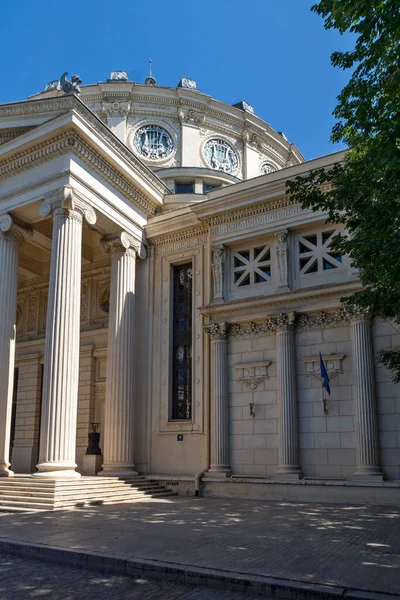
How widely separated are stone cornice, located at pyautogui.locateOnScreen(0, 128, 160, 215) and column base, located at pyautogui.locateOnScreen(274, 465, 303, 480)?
11.9 meters

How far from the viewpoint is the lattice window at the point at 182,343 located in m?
21.2

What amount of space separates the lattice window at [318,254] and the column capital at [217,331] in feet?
11.3

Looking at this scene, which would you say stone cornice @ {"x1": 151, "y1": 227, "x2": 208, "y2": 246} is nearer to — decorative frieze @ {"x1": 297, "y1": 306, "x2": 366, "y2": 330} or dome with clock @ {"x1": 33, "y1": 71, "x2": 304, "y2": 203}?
decorative frieze @ {"x1": 297, "y1": 306, "x2": 366, "y2": 330}

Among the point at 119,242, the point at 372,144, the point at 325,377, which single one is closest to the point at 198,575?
the point at 372,144

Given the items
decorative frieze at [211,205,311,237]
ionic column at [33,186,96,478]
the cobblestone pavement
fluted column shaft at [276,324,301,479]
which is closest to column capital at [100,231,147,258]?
ionic column at [33,186,96,478]

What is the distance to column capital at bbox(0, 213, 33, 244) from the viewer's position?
20.4 m

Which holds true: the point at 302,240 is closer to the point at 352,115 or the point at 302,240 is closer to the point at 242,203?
the point at 242,203

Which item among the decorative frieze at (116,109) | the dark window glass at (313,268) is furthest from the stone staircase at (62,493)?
the decorative frieze at (116,109)

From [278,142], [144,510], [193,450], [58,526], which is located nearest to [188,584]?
[58,526]

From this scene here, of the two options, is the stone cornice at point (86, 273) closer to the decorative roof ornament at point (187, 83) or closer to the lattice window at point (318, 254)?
the lattice window at point (318, 254)

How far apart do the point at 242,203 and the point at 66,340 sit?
26.7 ft

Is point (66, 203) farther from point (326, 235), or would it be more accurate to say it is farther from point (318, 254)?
point (326, 235)

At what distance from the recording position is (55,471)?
16500mm

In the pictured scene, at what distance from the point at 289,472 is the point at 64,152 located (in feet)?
43.4
